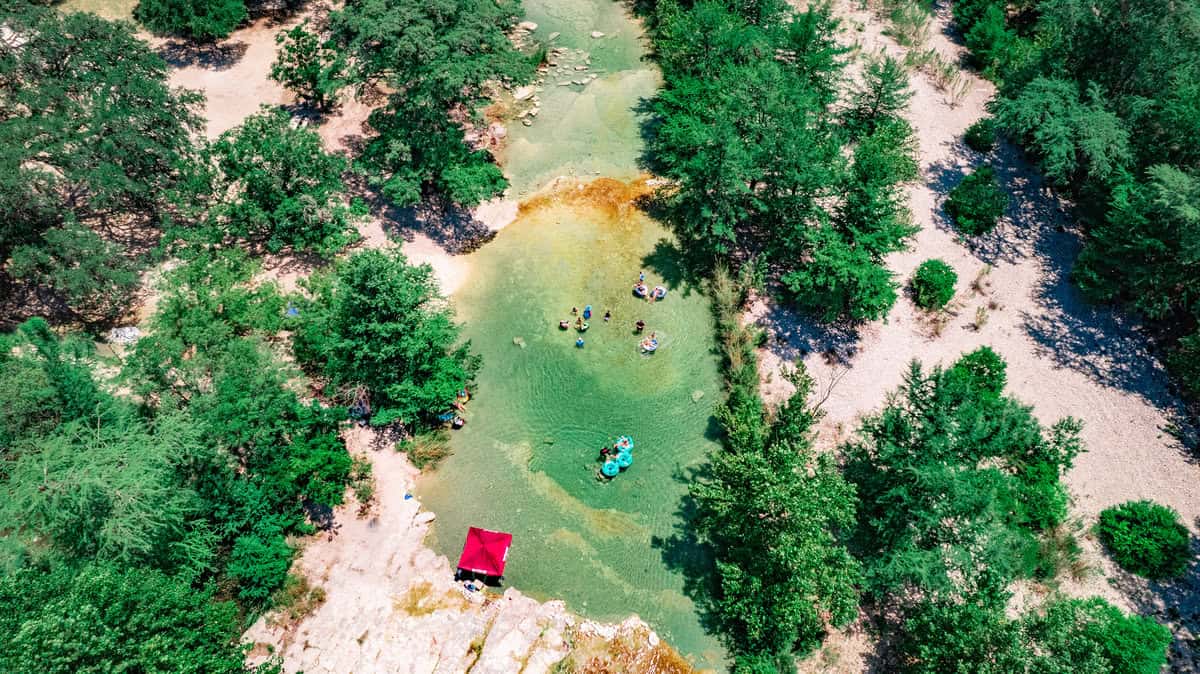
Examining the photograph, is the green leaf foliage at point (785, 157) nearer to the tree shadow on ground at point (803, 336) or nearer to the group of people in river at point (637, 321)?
the tree shadow on ground at point (803, 336)

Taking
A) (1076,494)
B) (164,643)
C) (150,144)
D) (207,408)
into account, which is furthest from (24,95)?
(1076,494)

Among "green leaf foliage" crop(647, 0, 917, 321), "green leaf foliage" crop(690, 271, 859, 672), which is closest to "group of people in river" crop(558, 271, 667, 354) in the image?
"green leaf foliage" crop(647, 0, 917, 321)

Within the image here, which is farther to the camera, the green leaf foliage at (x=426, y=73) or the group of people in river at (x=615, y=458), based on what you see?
the green leaf foliage at (x=426, y=73)

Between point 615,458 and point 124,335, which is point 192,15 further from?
point 615,458

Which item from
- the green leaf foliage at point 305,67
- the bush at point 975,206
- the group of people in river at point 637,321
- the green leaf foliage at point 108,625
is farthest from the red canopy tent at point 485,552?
the bush at point 975,206

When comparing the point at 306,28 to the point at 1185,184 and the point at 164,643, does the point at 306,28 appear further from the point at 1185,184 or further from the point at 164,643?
the point at 1185,184

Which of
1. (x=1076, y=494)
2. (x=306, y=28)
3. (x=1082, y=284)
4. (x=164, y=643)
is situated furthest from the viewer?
(x=306, y=28)
